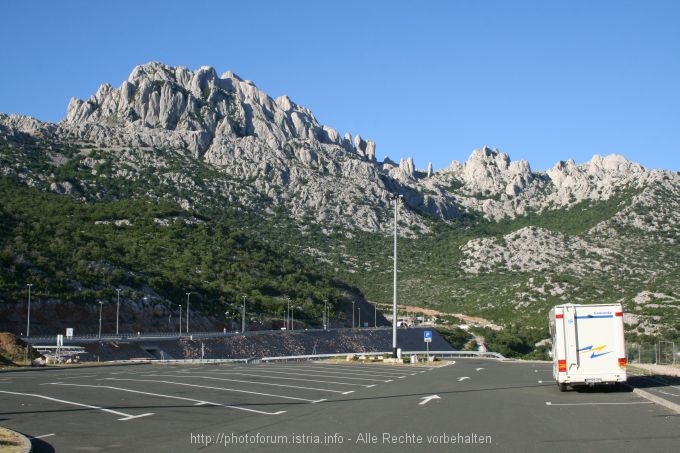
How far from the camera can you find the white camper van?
2356 centimetres

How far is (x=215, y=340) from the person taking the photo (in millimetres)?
77875

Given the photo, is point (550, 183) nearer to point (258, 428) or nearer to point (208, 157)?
point (208, 157)

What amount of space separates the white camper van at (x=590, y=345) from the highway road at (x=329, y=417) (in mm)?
659

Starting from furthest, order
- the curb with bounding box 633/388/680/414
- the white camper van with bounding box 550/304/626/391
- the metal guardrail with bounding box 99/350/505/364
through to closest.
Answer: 1. the metal guardrail with bounding box 99/350/505/364
2. the white camper van with bounding box 550/304/626/391
3. the curb with bounding box 633/388/680/414

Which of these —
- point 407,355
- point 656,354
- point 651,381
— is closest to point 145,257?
point 407,355

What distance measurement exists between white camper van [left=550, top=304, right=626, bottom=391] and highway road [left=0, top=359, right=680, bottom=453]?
0.66 metres

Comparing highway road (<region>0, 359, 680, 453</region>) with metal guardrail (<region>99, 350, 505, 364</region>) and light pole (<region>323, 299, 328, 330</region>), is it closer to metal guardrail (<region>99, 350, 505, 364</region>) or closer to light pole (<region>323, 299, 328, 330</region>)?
metal guardrail (<region>99, 350, 505, 364</region>)

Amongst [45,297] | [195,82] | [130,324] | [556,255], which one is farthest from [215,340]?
[195,82]

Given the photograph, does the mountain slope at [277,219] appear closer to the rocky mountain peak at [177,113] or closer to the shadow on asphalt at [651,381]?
the rocky mountain peak at [177,113]

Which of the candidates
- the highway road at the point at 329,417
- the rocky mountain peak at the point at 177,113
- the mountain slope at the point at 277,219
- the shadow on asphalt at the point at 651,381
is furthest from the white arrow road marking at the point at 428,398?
the rocky mountain peak at the point at 177,113

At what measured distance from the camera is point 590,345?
23.7 m

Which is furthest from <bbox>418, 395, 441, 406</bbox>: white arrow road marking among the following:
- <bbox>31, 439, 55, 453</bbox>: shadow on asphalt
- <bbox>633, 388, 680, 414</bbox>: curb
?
<bbox>31, 439, 55, 453</bbox>: shadow on asphalt

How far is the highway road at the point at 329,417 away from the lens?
14.1 m

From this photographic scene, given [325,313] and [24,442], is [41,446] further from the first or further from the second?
[325,313]
